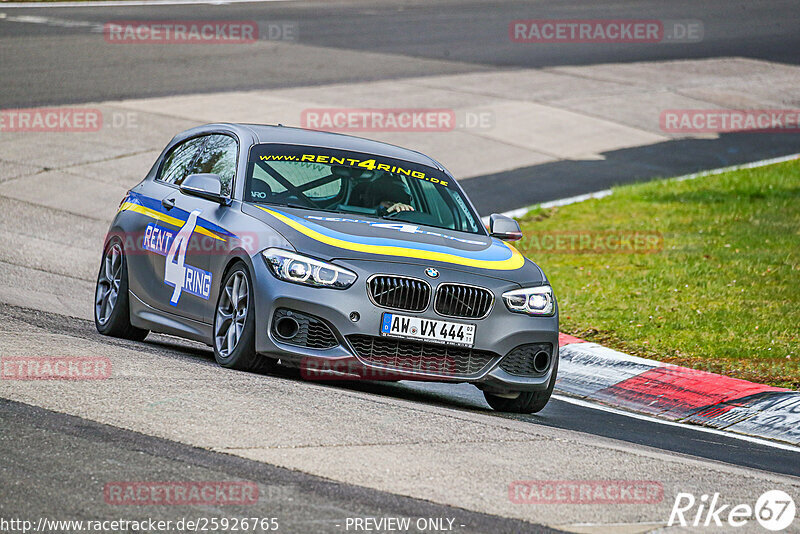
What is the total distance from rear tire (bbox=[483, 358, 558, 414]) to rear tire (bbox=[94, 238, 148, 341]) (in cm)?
283

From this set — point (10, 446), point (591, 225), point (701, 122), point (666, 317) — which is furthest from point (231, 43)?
point (10, 446)

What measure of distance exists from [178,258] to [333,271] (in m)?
1.66

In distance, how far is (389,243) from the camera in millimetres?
8008

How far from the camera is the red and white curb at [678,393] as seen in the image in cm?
894

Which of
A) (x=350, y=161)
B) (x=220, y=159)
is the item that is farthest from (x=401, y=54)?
(x=350, y=161)

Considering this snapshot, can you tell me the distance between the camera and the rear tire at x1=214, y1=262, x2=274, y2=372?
7.92 meters

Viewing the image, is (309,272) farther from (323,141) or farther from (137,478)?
(137,478)

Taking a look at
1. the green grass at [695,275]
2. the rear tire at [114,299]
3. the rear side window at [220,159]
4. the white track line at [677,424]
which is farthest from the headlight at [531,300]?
the rear tire at [114,299]

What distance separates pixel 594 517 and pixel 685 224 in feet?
36.0

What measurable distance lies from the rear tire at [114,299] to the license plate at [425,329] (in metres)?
2.74

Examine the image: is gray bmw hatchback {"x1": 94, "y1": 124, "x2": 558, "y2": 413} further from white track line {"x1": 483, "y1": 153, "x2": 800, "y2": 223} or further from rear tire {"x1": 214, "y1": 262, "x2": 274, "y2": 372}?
white track line {"x1": 483, "y1": 153, "x2": 800, "y2": 223}

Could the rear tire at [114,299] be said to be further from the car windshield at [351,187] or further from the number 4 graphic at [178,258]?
the car windshield at [351,187]

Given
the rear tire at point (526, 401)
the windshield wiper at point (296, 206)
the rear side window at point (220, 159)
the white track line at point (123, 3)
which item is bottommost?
the rear tire at point (526, 401)

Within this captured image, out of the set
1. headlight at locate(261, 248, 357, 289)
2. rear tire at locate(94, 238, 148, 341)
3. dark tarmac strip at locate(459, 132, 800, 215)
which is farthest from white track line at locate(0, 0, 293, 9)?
headlight at locate(261, 248, 357, 289)
